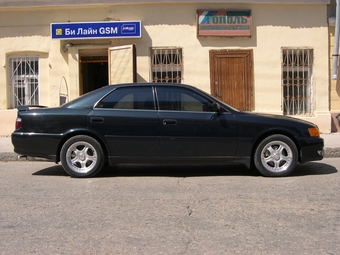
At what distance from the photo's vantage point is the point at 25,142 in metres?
6.99

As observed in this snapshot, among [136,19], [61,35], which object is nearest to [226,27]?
[136,19]

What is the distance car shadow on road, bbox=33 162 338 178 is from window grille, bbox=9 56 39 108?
15.3 feet

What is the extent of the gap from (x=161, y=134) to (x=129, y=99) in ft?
2.60

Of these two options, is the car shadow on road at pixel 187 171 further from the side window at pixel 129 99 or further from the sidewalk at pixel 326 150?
the side window at pixel 129 99

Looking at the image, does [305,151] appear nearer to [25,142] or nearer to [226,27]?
[25,142]

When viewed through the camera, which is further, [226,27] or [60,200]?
[226,27]

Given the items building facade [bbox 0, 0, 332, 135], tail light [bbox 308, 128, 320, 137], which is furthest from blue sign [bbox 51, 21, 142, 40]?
tail light [bbox 308, 128, 320, 137]

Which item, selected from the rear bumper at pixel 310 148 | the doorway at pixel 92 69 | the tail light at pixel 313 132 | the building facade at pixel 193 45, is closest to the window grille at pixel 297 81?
the building facade at pixel 193 45

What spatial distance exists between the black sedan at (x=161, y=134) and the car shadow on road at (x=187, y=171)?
0.51 meters

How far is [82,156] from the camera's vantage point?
7.00 metres

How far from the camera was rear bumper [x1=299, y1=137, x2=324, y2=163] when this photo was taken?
6965 millimetres

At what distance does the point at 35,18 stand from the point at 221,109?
7427mm

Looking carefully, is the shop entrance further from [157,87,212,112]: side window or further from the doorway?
[157,87,212,112]: side window

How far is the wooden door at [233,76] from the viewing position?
39.2ft
